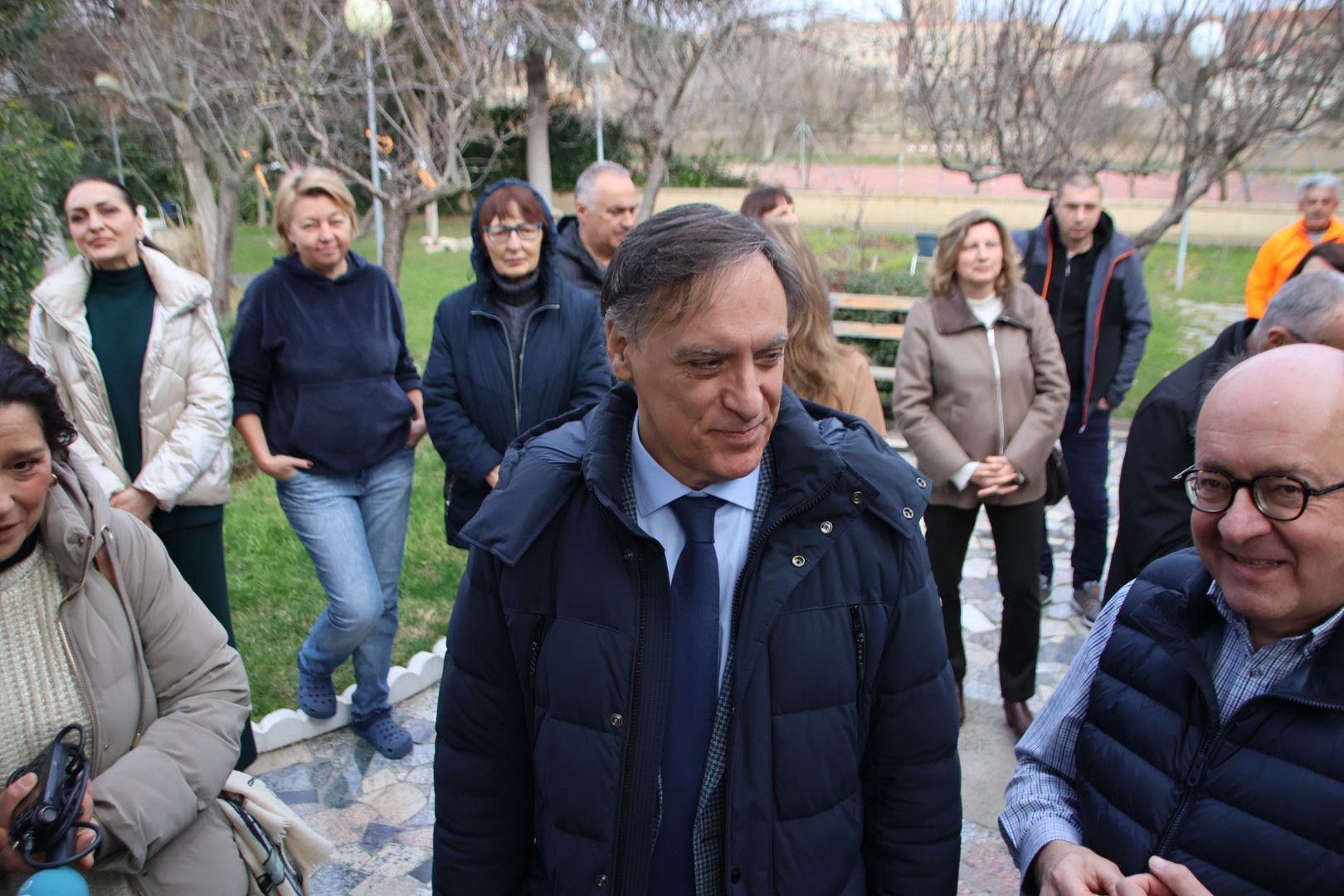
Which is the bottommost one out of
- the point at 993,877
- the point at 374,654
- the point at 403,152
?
the point at 993,877

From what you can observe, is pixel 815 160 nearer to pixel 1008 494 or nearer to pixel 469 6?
pixel 469 6

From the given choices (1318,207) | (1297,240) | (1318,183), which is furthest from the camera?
(1318,183)

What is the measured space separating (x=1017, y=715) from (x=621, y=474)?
3.15 m

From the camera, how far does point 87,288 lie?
352 centimetres

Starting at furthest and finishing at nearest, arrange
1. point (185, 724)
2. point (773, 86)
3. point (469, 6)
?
point (773, 86)
point (469, 6)
point (185, 724)

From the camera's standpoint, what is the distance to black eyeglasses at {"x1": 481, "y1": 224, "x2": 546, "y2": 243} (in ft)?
12.7

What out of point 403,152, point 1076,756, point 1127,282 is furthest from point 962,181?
point 1076,756

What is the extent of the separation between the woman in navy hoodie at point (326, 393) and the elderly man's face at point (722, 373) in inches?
95.4

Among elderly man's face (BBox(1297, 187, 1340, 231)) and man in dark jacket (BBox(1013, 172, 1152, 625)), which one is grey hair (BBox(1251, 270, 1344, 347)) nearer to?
man in dark jacket (BBox(1013, 172, 1152, 625))

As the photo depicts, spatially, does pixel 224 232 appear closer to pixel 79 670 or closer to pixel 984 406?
pixel 984 406

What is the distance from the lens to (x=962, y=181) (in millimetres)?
28828

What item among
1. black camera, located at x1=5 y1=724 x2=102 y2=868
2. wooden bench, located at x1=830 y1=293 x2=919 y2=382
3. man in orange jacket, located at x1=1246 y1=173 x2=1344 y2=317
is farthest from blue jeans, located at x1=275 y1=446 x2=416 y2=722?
wooden bench, located at x1=830 y1=293 x2=919 y2=382

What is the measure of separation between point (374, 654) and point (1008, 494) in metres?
2.73

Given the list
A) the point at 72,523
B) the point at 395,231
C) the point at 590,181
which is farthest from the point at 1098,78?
the point at 72,523
